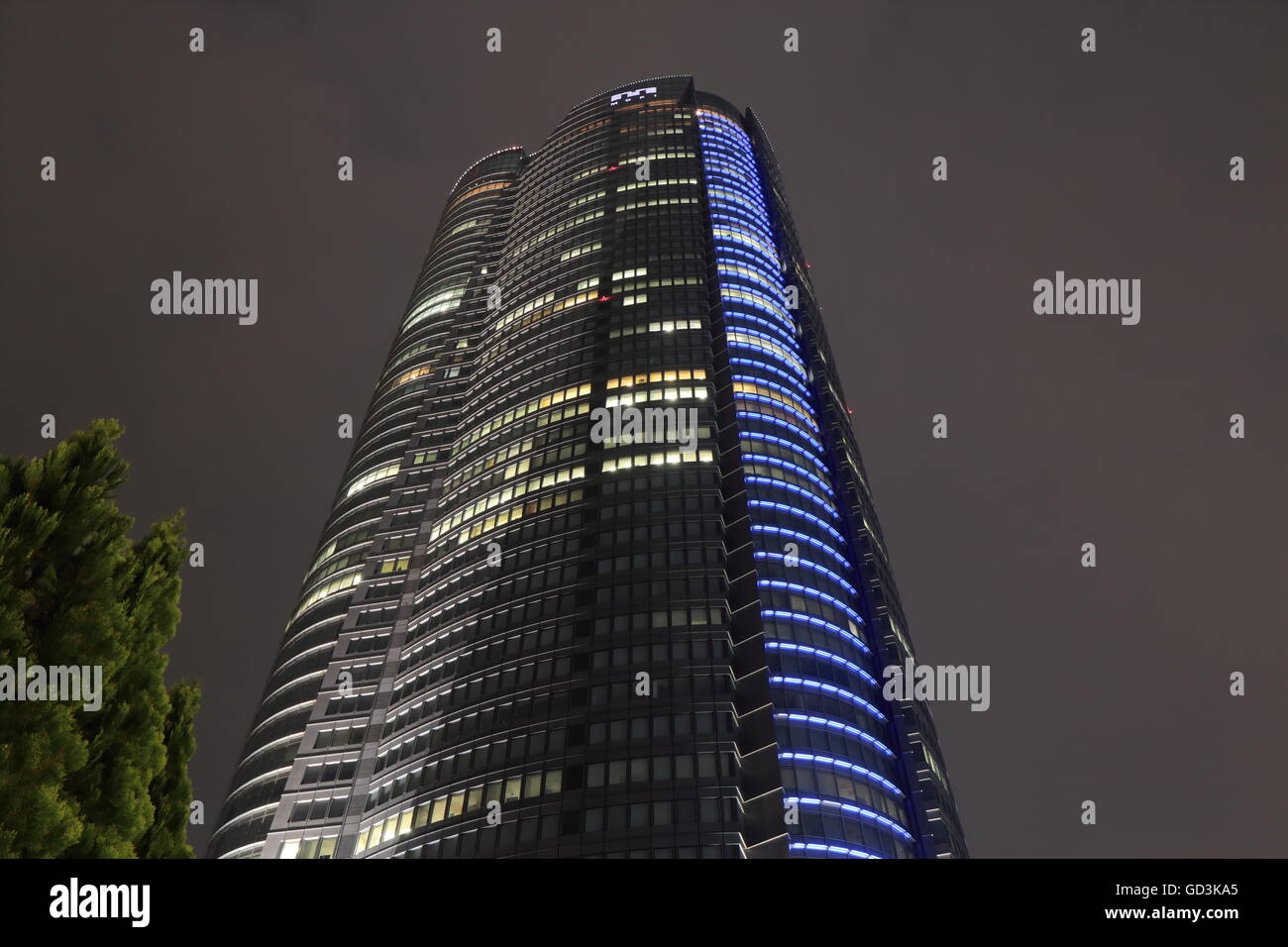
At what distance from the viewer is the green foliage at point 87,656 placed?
51.4 ft

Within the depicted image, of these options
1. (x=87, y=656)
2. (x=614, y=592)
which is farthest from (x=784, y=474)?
(x=87, y=656)

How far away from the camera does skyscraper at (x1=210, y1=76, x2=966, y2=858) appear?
82062 mm

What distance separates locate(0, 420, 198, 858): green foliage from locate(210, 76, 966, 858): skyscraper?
62488 millimetres

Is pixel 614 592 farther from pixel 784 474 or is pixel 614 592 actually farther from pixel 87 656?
pixel 87 656

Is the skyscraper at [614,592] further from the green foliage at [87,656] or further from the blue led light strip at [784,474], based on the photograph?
the green foliage at [87,656]

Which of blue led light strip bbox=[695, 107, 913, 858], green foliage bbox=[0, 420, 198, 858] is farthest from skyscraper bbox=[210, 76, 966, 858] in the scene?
green foliage bbox=[0, 420, 198, 858]

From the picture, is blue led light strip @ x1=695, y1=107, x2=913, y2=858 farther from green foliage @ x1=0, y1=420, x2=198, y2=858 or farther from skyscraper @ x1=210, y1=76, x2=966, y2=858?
green foliage @ x1=0, y1=420, x2=198, y2=858

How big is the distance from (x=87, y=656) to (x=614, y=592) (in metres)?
80.1

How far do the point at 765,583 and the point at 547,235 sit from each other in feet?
273

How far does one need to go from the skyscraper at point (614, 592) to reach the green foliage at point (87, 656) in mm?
62488

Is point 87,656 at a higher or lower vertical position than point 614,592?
lower

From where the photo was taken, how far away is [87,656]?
17266 millimetres

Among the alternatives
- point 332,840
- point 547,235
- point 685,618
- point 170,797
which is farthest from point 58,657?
point 547,235
